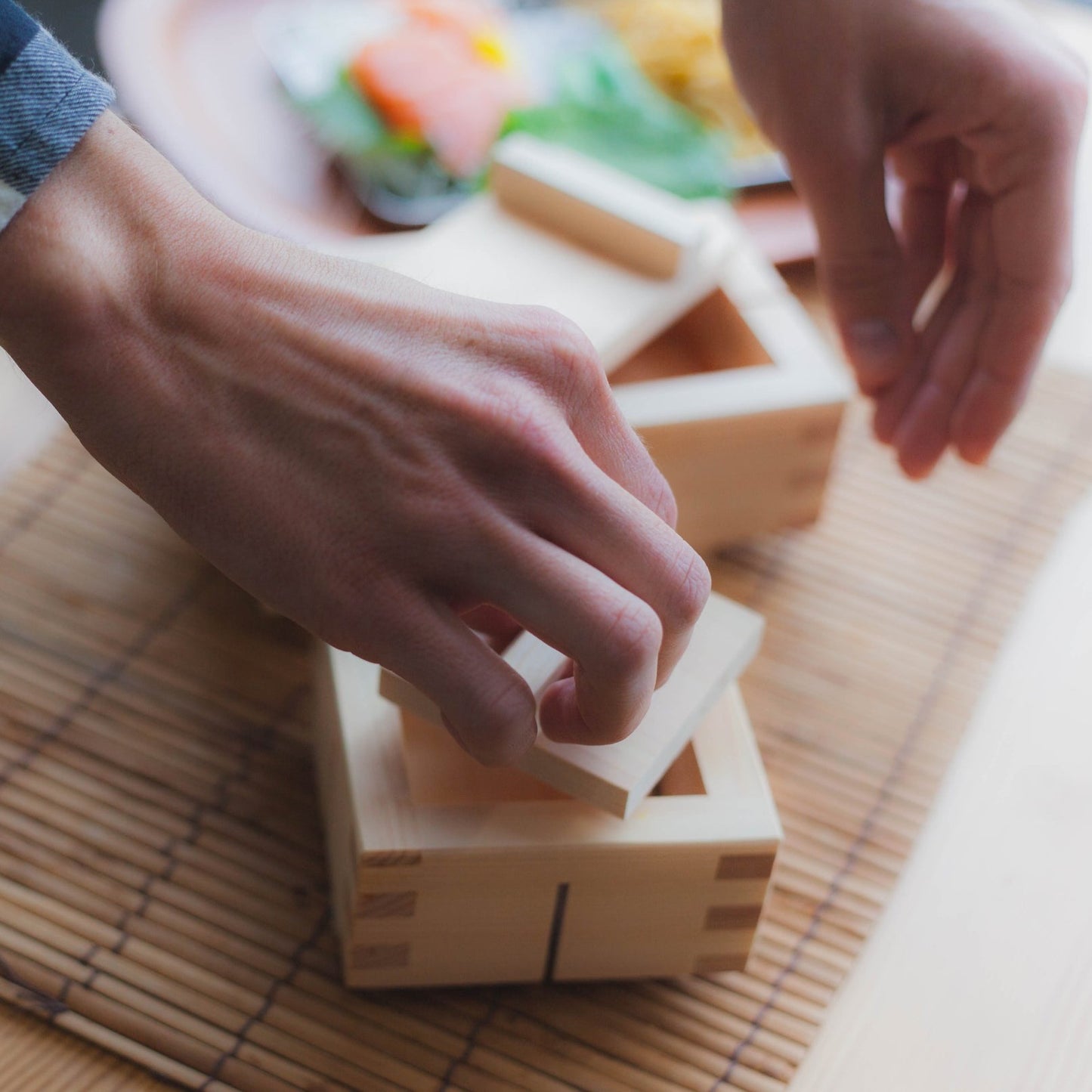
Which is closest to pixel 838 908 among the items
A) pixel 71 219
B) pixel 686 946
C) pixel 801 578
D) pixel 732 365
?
pixel 686 946

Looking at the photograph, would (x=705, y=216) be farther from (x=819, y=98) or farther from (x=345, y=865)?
(x=345, y=865)

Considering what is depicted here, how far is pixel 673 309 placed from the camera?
74 centimetres

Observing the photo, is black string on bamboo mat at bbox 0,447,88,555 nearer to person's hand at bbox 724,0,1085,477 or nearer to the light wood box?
the light wood box

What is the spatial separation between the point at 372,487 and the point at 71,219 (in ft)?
0.47

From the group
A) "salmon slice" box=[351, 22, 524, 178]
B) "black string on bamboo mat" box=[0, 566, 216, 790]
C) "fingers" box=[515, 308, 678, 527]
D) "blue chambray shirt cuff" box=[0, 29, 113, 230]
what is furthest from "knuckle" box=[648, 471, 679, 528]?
"salmon slice" box=[351, 22, 524, 178]

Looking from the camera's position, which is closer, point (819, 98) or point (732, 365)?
point (819, 98)

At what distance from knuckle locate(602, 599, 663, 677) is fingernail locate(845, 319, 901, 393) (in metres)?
0.40

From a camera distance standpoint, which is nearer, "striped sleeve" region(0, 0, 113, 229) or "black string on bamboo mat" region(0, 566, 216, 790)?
"striped sleeve" region(0, 0, 113, 229)

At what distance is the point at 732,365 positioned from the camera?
2.61ft

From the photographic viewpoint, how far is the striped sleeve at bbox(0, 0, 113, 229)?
42 cm

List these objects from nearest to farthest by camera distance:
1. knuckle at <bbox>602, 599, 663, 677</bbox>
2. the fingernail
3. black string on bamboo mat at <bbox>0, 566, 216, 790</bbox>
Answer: knuckle at <bbox>602, 599, 663, 677</bbox> < black string on bamboo mat at <bbox>0, 566, 216, 790</bbox> < the fingernail

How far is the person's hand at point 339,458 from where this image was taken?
42cm

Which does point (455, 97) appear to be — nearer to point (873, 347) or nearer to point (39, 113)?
point (873, 347)

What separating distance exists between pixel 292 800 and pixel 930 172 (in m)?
0.54
